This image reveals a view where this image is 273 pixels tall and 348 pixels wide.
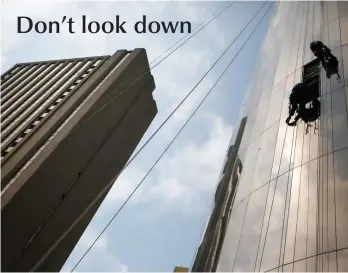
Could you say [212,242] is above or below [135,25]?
below

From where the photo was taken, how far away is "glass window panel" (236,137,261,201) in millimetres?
17809

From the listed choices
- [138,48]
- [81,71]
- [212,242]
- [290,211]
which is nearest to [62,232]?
[81,71]

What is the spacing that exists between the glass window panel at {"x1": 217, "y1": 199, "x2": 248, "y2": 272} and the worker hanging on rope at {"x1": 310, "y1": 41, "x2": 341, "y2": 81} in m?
6.84

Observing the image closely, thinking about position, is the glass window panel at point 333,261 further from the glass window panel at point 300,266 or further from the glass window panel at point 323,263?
the glass window panel at point 300,266

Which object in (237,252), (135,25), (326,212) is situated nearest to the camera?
(326,212)

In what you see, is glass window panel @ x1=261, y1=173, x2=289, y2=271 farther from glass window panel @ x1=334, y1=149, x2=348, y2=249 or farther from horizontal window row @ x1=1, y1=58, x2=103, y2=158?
horizontal window row @ x1=1, y1=58, x2=103, y2=158

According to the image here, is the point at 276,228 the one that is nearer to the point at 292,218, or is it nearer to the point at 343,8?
the point at 292,218

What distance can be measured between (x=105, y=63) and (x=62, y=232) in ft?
109

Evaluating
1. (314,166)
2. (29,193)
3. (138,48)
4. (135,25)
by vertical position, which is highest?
(138,48)

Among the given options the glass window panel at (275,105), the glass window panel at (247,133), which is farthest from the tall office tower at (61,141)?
the glass window panel at (275,105)

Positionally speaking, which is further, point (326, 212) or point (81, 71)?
point (81, 71)

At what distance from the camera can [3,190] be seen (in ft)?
165

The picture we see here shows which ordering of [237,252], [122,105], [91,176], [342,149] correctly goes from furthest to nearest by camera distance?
[122,105] → [91,176] → [237,252] → [342,149]

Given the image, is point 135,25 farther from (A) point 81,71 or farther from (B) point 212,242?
(A) point 81,71
